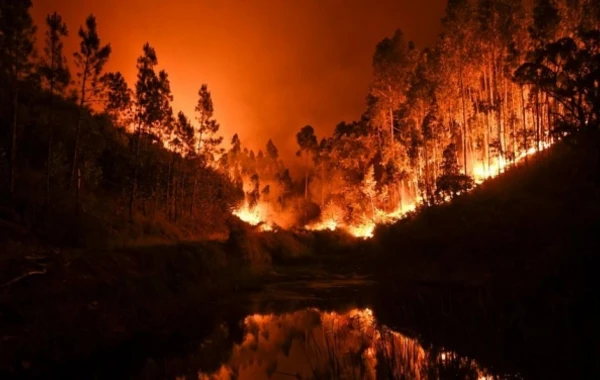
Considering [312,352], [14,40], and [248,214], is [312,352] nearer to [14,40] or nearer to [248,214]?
[14,40]

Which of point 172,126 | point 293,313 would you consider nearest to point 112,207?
point 172,126

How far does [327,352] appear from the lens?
11906mm

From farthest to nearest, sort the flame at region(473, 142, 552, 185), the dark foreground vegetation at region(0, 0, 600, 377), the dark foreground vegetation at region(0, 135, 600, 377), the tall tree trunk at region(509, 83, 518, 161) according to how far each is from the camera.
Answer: the flame at region(473, 142, 552, 185) < the tall tree trunk at region(509, 83, 518, 161) < the dark foreground vegetation at region(0, 0, 600, 377) < the dark foreground vegetation at region(0, 135, 600, 377)

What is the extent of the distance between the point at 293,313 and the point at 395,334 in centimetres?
650

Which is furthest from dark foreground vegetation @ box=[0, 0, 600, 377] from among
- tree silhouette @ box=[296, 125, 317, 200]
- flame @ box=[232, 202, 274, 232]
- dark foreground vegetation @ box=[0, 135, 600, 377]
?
tree silhouette @ box=[296, 125, 317, 200]

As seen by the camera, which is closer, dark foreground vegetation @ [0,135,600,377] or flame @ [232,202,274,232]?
dark foreground vegetation @ [0,135,600,377]

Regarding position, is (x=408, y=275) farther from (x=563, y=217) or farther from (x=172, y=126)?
(x=172, y=126)

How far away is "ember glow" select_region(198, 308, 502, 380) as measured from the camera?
8508 millimetres

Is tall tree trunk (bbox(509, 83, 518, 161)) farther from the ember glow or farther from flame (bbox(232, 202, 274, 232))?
flame (bbox(232, 202, 274, 232))

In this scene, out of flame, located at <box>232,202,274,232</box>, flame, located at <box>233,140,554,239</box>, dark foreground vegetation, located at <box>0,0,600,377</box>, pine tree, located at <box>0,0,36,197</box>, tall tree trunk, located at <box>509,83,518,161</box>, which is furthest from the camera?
flame, located at <box>232,202,274,232</box>

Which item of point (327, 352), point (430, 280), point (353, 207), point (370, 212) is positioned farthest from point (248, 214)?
point (327, 352)

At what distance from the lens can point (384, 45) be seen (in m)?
49.8

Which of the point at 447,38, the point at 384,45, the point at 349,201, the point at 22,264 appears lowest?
the point at 22,264

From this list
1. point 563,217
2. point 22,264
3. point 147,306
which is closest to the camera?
point 22,264
